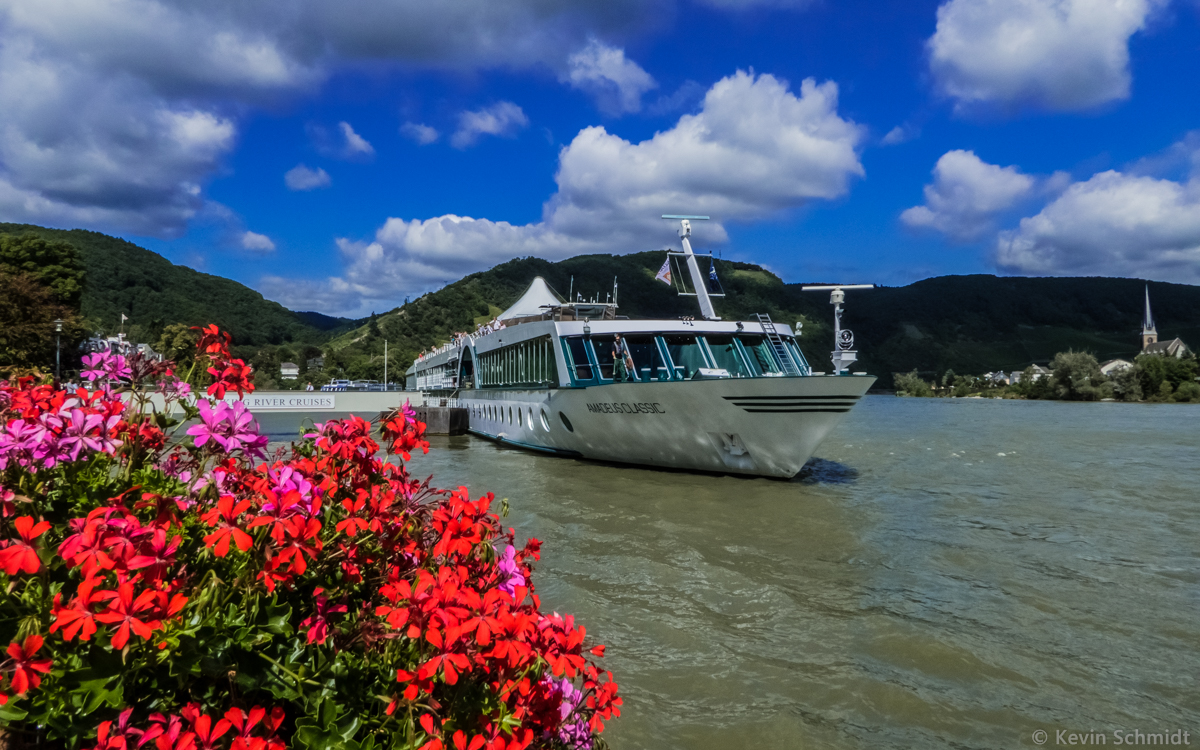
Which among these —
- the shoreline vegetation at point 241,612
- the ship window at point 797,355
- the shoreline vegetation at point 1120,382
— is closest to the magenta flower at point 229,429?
the shoreline vegetation at point 241,612

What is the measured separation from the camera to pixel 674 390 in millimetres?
13641

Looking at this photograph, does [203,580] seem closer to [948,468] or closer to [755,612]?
[755,612]

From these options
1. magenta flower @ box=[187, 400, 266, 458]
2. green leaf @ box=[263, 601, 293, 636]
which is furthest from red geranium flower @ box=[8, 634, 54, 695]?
magenta flower @ box=[187, 400, 266, 458]

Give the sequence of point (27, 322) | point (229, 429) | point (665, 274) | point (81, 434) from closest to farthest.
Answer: point (81, 434), point (229, 429), point (665, 274), point (27, 322)

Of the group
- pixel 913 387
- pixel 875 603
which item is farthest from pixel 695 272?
pixel 913 387

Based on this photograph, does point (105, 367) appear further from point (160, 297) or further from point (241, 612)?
point (160, 297)

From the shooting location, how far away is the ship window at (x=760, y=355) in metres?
16.3

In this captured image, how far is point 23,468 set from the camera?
6.77 ft

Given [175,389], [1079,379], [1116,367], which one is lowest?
[175,389]

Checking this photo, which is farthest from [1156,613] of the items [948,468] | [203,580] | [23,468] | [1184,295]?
[1184,295]

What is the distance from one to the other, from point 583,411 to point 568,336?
2.05 m

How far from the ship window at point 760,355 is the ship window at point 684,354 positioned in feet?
3.87

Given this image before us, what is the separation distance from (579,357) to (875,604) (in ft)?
37.4

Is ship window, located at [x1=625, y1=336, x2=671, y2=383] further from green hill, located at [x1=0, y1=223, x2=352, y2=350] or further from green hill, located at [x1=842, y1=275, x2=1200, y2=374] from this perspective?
green hill, located at [x1=842, y1=275, x2=1200, y2=374]
